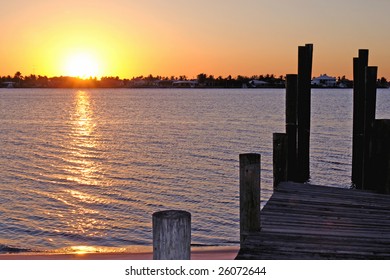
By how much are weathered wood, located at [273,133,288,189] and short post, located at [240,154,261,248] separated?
2.61 meters

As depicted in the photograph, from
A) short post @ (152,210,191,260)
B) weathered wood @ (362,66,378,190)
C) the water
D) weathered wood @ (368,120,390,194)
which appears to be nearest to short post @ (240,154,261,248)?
short post @ (152,210,191,260)

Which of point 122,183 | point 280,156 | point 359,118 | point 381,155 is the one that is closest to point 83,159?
point 122,183

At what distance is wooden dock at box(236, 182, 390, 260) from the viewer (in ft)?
20.6

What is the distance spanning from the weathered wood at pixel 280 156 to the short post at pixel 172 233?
524 centimetres

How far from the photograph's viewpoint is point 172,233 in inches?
166

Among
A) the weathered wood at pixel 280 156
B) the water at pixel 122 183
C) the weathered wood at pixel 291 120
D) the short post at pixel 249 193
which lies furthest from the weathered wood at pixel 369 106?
the short post at pixel 249 193

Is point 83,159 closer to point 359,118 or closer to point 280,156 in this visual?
point 359,118

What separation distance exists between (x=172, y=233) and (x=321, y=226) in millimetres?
3509

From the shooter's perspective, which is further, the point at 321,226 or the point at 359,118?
the point at 359,118
